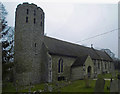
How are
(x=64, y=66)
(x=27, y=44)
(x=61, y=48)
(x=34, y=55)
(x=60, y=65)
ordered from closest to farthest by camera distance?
(x=27, y=44), (x=34, y=55), (x=60, y=65), (x=64, y=66), (x=61, y=48)

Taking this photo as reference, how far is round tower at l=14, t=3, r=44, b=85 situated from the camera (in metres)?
18.7

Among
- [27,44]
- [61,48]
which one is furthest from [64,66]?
[27,44]

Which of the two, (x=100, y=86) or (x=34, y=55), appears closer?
(x=100, y=86)

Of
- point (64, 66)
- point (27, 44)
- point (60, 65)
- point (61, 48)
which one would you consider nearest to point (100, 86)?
point (60, 65)

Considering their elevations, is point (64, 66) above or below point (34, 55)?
below

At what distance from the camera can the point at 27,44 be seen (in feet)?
64.4

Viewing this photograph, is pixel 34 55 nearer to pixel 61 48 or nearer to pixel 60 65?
pixel 60 65

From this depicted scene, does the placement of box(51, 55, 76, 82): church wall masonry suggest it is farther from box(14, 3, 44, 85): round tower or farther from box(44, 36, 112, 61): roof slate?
box(14, 3, 44, 85): round tower

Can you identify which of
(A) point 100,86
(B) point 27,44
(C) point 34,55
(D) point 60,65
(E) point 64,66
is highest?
(B) point 27,44

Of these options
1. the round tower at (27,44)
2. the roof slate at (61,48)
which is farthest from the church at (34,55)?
the roof slate at (61,48)

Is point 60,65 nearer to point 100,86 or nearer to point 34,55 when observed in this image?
point 34,55

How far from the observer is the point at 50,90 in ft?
41.1

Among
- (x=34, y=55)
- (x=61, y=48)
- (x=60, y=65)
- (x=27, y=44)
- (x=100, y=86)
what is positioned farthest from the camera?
(x=61, y=48)

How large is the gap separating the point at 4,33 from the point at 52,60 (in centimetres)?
985
